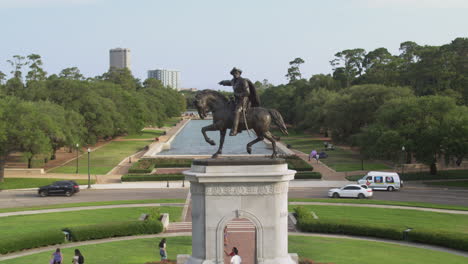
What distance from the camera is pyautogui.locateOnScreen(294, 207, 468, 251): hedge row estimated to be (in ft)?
82.4

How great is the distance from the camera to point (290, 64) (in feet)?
601

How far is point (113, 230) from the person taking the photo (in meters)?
27.8

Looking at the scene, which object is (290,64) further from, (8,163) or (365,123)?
(8,163)

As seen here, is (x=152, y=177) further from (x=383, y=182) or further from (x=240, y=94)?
(x=240, y=94)

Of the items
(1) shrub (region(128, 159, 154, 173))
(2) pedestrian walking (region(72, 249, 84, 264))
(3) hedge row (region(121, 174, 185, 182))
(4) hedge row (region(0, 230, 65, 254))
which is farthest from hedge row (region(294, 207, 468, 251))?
(1) shrub (region(128, 159, 154, 173))

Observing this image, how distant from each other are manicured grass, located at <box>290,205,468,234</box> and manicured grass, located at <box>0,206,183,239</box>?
9530mm

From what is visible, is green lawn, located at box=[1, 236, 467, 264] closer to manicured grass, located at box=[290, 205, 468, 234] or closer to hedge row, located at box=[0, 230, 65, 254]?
hedge row, located at box=[0, 230, 65, 254]

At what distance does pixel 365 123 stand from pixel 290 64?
363ft

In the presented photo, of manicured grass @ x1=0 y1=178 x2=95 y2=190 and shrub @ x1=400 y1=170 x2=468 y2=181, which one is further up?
shrub @ x1=400 y1=170 x2=468 y2=181

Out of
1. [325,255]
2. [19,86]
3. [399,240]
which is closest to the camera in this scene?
[325,255]

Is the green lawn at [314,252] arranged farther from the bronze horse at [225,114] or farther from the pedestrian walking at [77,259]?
the bronze horse at [225,114]

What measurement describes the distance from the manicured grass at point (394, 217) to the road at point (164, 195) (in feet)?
19.8

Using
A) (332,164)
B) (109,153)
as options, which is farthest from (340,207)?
(109,153)

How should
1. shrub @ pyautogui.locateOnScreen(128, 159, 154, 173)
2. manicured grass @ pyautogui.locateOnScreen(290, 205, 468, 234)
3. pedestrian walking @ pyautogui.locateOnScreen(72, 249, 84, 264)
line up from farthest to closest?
shrub @ pyautogui.locateOnScreen(128, 159, 154, 173)
manicured grass @ pyautogui.locateOnScreen(290, 205, 468, 234)
pedestrian walking @ pyautogui.locateOnScreen(72, 249, 84, 264)
